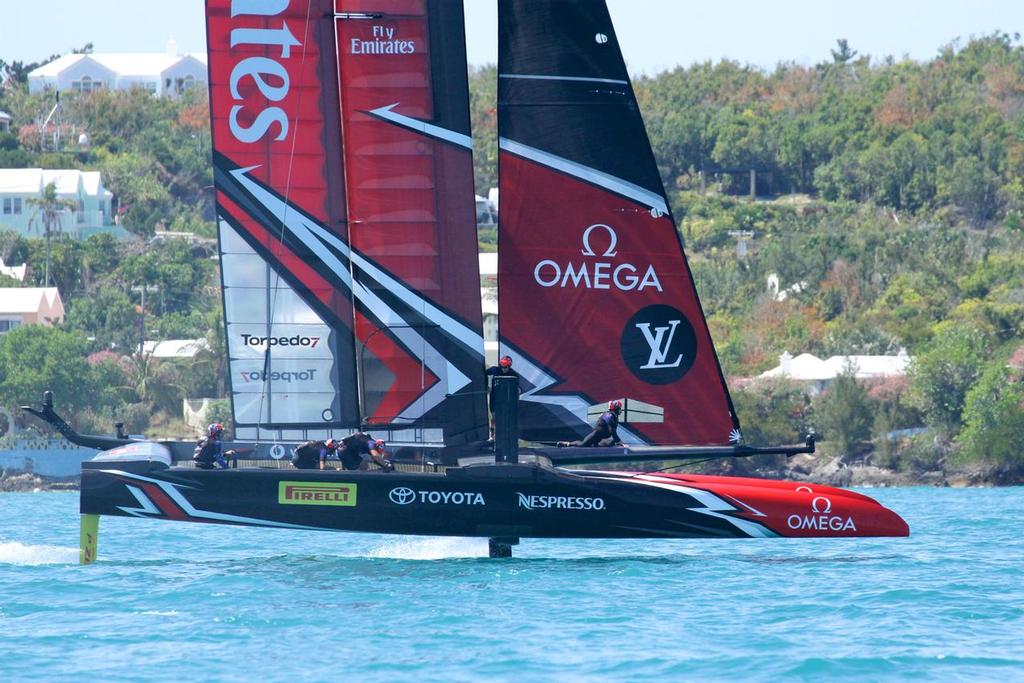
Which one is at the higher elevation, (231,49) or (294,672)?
(231,49)

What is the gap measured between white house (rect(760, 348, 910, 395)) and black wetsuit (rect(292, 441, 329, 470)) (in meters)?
41.6

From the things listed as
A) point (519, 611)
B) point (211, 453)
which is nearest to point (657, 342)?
point (519, 611)

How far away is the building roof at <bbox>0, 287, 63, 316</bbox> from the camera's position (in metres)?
71.1

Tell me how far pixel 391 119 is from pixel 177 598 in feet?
21.6

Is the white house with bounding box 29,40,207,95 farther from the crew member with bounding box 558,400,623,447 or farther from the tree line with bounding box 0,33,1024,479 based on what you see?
the crew member with bounding box 558,400,623,447

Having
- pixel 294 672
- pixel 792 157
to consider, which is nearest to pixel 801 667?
pixel 294 672

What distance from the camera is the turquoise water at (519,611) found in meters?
15.1

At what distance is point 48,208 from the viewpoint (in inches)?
3290

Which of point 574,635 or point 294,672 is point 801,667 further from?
point 294,672

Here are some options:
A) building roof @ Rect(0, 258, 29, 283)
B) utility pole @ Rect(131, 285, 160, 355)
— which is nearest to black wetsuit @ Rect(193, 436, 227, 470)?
utility pole @ Rect(131, 285, 160, 355)

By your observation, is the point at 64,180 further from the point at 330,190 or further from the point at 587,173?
the point at 587,173

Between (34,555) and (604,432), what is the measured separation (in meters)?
7.63

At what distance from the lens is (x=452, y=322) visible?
71.4 feet

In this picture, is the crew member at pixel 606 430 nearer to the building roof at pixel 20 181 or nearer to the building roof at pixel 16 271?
the building roof at pixel 16 271
